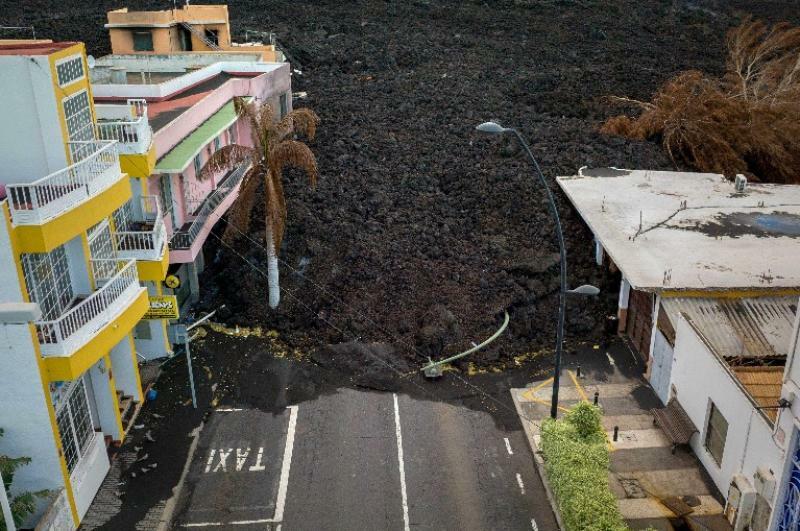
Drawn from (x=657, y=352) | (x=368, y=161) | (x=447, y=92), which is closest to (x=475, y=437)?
(x=657, y=352)

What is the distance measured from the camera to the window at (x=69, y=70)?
16.3 m

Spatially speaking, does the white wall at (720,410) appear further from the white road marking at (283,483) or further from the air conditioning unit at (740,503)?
the white road marking at (283,483)

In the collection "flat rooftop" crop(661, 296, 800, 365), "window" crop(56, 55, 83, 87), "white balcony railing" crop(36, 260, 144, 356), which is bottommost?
"flat rooftop" crop(661, 296, 800, 365)

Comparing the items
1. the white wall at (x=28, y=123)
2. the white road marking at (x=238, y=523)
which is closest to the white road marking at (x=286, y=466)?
the white road marking at (x=238, y=523)

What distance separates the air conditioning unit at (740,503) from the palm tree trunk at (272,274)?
15.7 metres

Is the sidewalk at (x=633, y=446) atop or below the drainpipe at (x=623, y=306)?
below

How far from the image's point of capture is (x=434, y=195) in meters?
33.5

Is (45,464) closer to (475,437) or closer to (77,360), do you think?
(77,360)

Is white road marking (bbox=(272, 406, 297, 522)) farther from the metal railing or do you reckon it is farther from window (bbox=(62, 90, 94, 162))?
window (bbox=(62, 90, 94, 162))

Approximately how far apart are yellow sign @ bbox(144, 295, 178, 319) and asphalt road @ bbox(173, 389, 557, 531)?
3.27 m

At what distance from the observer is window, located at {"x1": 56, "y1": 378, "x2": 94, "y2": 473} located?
1669cm

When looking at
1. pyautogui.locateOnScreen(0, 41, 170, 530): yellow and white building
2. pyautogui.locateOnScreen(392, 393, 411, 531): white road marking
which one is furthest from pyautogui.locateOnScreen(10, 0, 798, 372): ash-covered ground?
pyautogui.locateOnScreen(0, 41, 170, 530): yellow and white building

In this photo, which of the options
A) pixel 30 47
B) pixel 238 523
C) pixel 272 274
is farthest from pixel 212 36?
pixel 238 523

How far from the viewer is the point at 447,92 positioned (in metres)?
51.5
